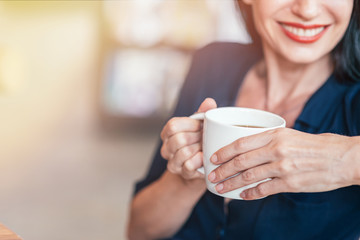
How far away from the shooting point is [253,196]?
0.68 m

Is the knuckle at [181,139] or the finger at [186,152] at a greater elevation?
the knuckle at [181,139]

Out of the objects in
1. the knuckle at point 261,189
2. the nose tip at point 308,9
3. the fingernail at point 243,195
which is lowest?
the fingernail at point 243,195

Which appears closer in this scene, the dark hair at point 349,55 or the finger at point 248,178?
the finger at point 248,178

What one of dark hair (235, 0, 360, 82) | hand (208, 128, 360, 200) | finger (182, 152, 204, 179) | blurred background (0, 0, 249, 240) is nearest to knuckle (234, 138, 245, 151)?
hand (208, 128, 360, 200)

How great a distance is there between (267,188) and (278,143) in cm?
8

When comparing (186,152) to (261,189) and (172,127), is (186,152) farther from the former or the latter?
(261,189)

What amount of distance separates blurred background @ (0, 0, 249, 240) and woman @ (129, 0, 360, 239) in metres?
1.37

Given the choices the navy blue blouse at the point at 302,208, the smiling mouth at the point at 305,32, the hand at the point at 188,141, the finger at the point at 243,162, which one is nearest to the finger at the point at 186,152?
the hand at the point at 188,141

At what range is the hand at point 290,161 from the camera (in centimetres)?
64

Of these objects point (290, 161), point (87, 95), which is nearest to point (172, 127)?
point (290, 161)

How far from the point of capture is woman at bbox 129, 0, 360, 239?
65 centimetres

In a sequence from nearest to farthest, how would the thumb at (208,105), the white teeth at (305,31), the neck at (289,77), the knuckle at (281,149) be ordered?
the knuckle at (281,149)
the thumb at (208,105)
the white teeth at (305,31)
the neck at (289,77)

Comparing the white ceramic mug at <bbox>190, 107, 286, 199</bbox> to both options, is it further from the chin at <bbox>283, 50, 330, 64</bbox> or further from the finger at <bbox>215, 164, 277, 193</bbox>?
the chin at <bbox>283, 50, 330, 64</bbox>

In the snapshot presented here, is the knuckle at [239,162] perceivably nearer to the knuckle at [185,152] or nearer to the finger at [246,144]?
the finger at [246,144]
